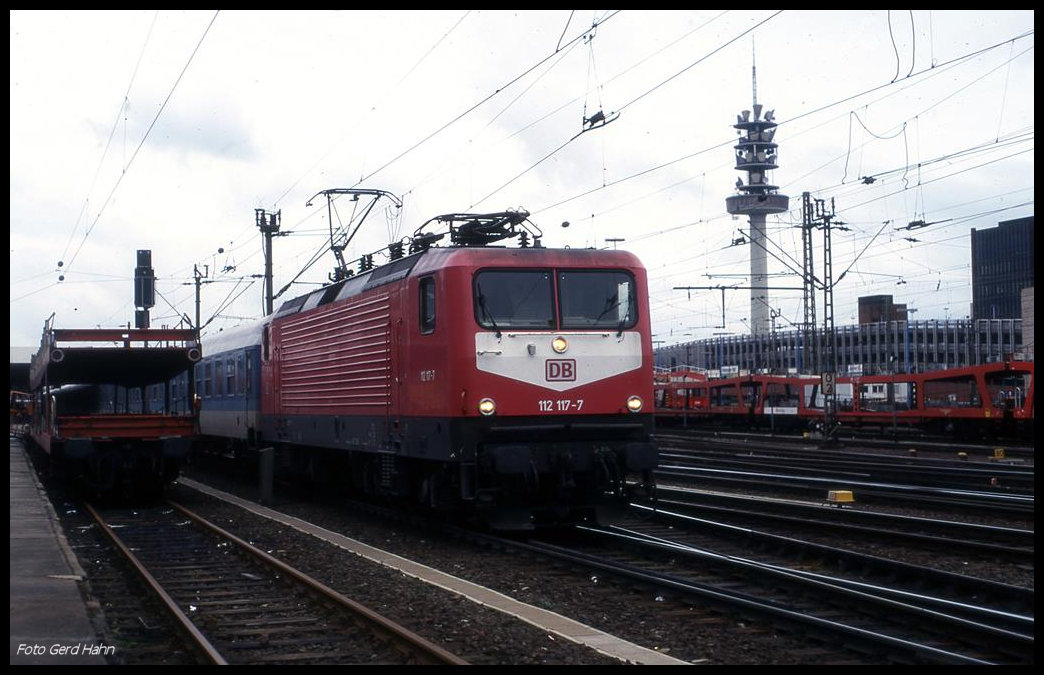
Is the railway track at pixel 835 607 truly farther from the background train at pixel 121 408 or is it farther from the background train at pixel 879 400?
the background train at pixel 879 400

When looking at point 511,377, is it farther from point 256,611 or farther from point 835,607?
point 835,607

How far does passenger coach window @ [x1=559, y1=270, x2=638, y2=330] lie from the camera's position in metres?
13.7

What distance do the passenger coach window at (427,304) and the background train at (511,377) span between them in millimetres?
20

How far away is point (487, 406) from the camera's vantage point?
13.0 m

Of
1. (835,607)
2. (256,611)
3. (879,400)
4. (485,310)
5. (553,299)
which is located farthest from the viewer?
(879,400)

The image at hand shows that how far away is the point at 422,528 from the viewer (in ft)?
50.4

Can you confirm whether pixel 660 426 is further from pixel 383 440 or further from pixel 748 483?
pixel 383 440

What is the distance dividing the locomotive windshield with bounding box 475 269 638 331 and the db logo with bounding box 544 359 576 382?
426mm

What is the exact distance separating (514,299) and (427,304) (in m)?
1.05

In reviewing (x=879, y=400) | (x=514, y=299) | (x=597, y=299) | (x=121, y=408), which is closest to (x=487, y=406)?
(x=514, y=299)

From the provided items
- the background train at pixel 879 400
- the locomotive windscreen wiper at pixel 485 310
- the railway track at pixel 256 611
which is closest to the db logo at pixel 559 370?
the locomotive windscreen wiper at pixel 485 310

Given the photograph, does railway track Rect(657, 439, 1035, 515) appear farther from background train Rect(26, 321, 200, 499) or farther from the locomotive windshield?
background train Rect(26, 321, 200, 499)

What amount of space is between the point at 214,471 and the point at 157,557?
16.7m

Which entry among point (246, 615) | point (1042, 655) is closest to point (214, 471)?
point (246, 615)
